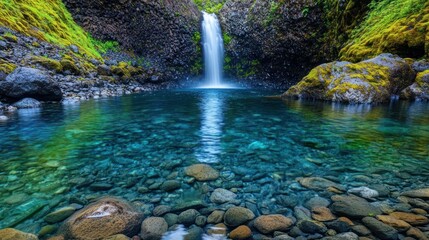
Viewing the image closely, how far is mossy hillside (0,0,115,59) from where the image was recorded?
15.9 meters

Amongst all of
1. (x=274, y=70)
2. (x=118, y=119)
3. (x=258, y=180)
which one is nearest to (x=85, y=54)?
(x=118, y=119)

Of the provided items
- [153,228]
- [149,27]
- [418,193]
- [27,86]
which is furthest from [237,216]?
[149,27]

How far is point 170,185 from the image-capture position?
3643 millimetres

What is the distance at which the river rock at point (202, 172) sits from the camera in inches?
154

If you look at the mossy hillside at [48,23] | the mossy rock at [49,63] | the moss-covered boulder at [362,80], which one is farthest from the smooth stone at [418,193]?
the mossy hillside at [48,23]

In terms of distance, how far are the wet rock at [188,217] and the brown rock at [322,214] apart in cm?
136

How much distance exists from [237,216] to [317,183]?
149cm

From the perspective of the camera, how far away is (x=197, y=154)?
5.00 m

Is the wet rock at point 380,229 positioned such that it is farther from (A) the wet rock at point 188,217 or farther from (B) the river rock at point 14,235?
(B) the river rock at point 14,235

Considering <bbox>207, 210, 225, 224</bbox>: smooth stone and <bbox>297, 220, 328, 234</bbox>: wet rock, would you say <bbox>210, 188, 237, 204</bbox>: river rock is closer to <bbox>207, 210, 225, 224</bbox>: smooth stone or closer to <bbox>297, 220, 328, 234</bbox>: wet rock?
<bbox>207, 210, 225, 224</bbox>: smooth stone

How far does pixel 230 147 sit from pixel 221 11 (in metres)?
29.1

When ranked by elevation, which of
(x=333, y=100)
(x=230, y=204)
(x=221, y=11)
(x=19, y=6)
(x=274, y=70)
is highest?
(x=221, y=11)

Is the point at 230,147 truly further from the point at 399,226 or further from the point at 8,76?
the point at 8,76

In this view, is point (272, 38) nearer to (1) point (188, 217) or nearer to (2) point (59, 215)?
(1) point (188, 217)
